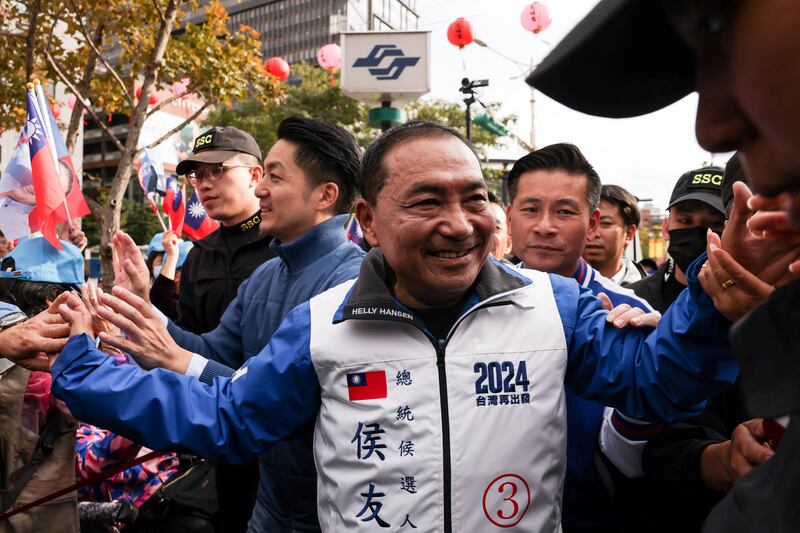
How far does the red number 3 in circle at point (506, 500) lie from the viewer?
1644 millimetres

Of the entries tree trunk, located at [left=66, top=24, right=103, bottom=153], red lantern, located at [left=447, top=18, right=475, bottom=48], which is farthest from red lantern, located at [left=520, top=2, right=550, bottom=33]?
tree trunk, located at [left=66, top=24, right=103, bottom=153]

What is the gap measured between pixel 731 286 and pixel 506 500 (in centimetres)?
73

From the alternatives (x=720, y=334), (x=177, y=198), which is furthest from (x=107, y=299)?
(x=177, y=198)

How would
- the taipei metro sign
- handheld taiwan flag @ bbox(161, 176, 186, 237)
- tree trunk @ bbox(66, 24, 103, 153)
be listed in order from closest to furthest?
the taipei metro sign < handheld taiwan flag @ bbox(161, 176, 186, 237) < tree trunk @ bbox(66, 24, 103, 153)

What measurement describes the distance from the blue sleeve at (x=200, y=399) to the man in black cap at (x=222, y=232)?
78.6 inches

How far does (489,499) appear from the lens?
5.41ft

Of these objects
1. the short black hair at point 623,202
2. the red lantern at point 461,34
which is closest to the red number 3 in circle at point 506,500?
the short black hair at point 623,202

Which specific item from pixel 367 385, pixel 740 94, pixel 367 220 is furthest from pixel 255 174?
pixel 740 94

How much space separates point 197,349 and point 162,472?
0.92 meters

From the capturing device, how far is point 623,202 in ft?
15.0

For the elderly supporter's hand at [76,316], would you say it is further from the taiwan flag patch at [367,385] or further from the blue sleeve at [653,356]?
the blue sleeve at [653,356]

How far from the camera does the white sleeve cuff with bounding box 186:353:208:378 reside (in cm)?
208

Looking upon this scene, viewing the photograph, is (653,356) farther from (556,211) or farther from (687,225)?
(687,225)

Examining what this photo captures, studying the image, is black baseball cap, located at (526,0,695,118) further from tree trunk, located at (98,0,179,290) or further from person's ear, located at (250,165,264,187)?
tree trunk, located at (98,0,179,290)
